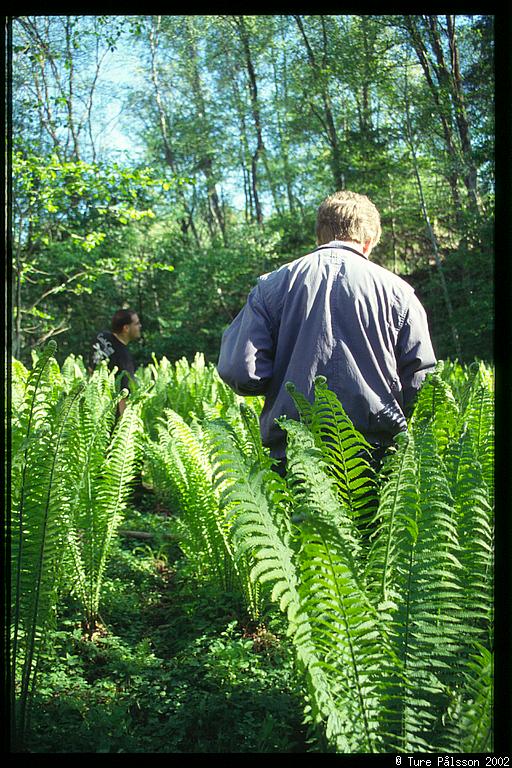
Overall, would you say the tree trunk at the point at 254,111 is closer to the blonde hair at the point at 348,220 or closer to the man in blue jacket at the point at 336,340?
the blonde hair at the point at 348,220

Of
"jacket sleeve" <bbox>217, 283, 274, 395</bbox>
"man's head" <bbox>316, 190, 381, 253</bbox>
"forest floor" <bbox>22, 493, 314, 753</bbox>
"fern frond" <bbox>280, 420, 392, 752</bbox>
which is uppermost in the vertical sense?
"man's head" <bbox>316, 190, 381, 253</bbox>

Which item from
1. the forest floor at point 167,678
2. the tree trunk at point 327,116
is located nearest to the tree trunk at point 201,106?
the tree trunk at point 327,116

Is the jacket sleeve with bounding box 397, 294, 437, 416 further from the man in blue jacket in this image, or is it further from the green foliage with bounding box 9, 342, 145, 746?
the green foliage with bounding box 9, 342, 145, 746

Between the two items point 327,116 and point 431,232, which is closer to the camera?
point 431,232

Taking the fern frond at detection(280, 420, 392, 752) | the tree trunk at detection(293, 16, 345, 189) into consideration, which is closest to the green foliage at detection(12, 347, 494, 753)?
the fern frond at detection(280, 420, 392, 752)

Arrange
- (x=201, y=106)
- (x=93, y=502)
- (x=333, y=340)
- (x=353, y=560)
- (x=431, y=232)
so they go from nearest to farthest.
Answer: (x=353, y=560)
(x=333, y=340)
(x=93, y=502)
(x=431, y=232)
(x=201, y=106)

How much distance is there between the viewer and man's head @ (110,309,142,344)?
221 inches

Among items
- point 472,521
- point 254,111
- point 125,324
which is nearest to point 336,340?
point 472,521

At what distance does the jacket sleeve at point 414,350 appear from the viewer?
2.32 meters

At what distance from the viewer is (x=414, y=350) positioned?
2342 mm

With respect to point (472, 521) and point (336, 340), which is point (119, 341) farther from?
point (472, 521)

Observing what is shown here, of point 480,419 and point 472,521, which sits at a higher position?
point 480,419

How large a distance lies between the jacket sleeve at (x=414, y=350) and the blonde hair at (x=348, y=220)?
313 millimetres

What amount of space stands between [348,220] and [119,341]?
12.2 ft
